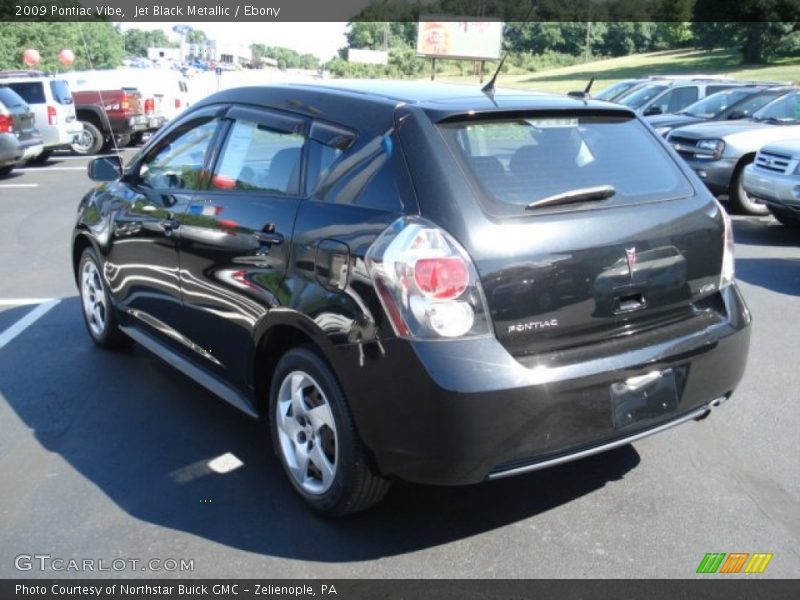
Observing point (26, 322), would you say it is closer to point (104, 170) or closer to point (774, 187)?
point (104, 170)

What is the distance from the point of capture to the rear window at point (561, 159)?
335 cm

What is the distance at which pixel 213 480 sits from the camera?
3.96 m

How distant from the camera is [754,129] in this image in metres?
11.8

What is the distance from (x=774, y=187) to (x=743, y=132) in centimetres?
258

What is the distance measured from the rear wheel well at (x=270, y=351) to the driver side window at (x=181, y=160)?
107 centimetres

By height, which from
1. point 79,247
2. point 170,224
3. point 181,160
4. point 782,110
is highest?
point 181,160

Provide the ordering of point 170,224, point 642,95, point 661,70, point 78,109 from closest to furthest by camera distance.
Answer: point 170,224
point 642,95
point 78,109
point 661,70

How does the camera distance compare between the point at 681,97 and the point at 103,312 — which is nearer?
the point at 103,312

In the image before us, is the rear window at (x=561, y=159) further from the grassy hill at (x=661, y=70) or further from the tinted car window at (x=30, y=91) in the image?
the grassy hill at (x=661, y=70)

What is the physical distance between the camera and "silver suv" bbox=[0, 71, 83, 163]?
61.4 ft

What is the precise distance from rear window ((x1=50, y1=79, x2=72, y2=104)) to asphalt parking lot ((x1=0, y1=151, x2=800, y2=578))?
15.6m

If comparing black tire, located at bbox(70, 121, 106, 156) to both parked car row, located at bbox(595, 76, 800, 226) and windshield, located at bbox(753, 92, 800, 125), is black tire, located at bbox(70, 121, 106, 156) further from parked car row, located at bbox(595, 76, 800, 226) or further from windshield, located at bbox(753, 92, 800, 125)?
windshield, located at bbox(753, 92, 800, 125)

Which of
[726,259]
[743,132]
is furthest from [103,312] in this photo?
[743,132]

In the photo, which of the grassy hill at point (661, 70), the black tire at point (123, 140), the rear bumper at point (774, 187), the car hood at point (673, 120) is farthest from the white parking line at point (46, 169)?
the grassy hill at point (661, 70)
